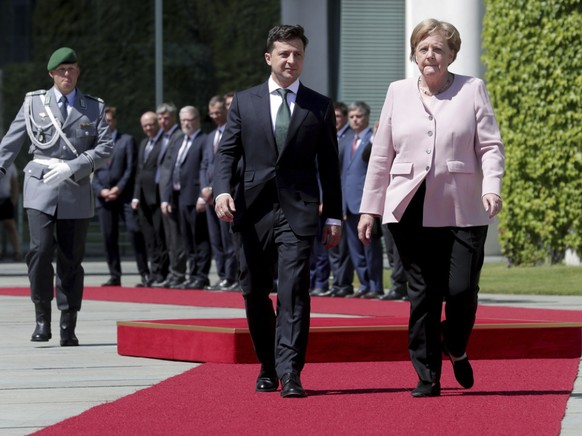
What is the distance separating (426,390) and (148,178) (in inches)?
398

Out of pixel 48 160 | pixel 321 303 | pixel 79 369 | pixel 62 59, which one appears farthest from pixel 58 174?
pixel 321 303

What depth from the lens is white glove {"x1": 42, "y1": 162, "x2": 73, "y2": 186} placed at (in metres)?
10.1

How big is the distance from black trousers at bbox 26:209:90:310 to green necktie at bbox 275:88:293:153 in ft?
9.75

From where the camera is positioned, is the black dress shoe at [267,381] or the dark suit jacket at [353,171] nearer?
the black dress shoe at [267,381]

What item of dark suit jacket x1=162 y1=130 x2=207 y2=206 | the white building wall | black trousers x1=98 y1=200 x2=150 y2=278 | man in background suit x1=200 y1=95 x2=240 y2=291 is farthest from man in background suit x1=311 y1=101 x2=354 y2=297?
the white building wall

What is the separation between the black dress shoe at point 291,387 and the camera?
7398 mm

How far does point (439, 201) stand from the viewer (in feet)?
24.4

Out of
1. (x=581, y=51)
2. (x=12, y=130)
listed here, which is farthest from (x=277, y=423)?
(x=581, y=51)

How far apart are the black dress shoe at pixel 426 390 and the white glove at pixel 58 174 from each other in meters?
3.49

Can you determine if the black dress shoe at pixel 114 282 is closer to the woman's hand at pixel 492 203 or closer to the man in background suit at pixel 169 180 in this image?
the man in background suit at pixel 169 180

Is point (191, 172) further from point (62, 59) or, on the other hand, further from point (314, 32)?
point (314, 32)

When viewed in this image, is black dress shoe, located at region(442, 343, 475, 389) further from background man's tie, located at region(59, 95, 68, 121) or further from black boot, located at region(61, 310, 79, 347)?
background man's tie, located at region(59, 95, 68, 121)

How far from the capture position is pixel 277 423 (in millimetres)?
6559

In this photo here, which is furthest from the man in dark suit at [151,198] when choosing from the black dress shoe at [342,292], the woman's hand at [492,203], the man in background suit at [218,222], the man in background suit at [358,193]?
the woman's hand at [492,203]
